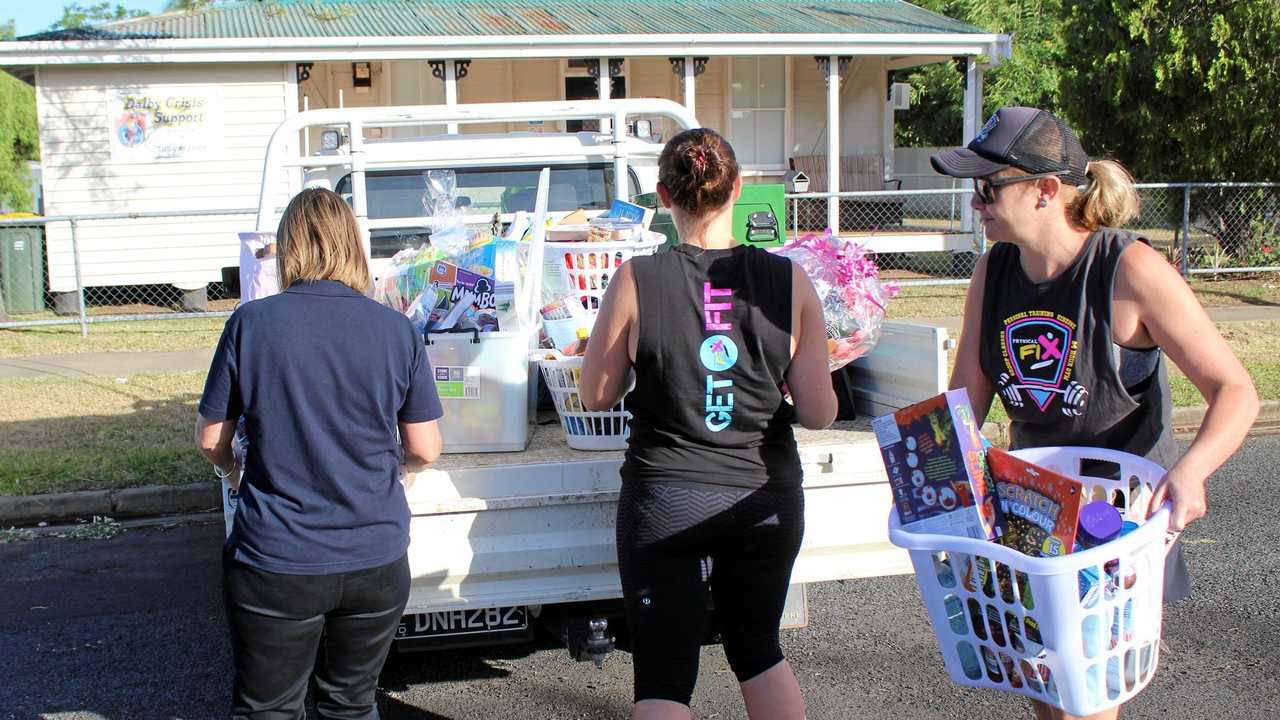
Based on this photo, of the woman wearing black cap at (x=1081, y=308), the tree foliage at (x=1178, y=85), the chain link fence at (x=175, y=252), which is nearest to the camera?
the woman wearing black cap at (x=1081, y=308)

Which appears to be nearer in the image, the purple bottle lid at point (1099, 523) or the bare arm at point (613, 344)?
the purple bottle lid at point (1099, 523)

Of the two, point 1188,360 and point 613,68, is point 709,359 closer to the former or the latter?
point 1188,360

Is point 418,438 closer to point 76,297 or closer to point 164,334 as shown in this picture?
point 164,334

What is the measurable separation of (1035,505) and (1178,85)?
14.4 meters

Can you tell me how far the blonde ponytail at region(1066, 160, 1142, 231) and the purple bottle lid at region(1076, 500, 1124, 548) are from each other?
721 mm

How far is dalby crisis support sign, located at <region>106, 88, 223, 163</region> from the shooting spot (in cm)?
1627

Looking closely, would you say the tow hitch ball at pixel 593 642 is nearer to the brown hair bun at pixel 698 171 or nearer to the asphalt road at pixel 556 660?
the asphalt road at pixel 556 660

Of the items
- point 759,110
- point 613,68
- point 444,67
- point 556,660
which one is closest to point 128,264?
point 444,67

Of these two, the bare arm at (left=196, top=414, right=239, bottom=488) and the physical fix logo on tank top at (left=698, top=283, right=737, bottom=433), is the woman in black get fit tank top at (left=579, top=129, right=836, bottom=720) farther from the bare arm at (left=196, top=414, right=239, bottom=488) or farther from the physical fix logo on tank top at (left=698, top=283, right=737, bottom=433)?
the bare arm at (left=196, top=414, right=239, bottom=488)

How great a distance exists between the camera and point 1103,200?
271cm

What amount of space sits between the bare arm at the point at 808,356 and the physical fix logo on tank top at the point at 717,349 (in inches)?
7.4

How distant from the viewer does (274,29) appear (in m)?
17.0

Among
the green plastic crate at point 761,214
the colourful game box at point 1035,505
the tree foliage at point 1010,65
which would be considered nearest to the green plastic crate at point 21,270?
the green plastic crate at point 761,214

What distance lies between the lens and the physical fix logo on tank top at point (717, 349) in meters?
2.81
